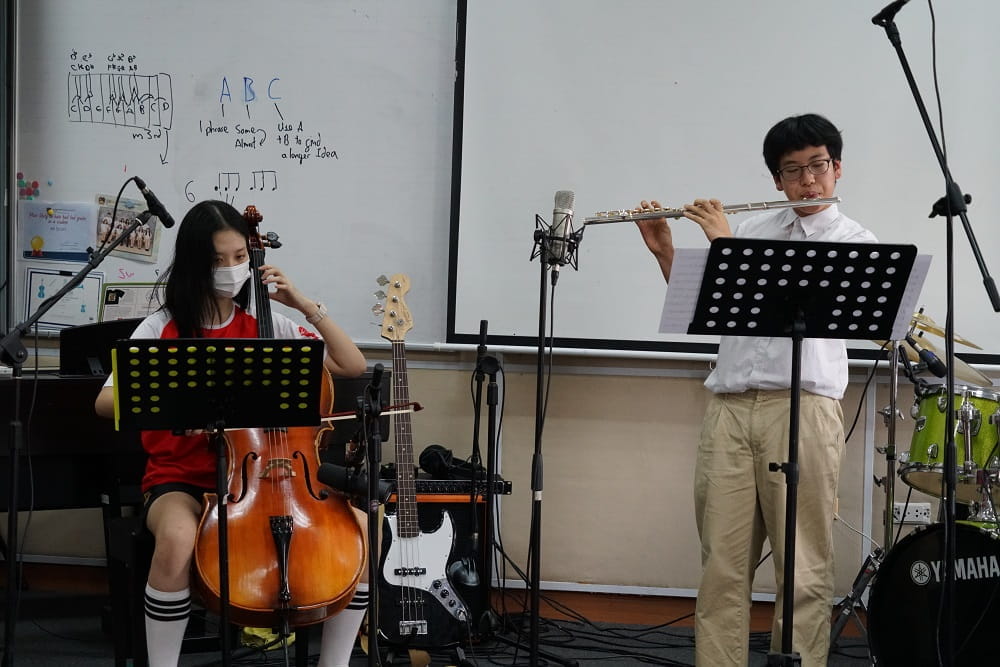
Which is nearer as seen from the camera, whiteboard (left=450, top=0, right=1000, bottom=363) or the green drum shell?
the green drum shell

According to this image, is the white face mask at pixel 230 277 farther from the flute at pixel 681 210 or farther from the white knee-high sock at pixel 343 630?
the flute at pixel 681 210

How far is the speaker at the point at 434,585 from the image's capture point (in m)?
3.03

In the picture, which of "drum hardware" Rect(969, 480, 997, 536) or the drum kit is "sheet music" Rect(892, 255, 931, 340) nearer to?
the drum kit

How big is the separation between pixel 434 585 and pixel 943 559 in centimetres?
151

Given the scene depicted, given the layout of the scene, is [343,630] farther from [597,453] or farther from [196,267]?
[597,453]

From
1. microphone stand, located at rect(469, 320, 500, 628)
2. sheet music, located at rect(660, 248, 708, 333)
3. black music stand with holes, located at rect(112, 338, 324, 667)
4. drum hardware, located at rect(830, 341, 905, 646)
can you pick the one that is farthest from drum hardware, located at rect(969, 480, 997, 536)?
black music stand with holes, located at rect(112, 338, 324, 667)

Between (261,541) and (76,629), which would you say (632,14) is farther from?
(76,629)

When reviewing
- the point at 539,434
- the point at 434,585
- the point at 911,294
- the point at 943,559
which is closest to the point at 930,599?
the point at 943,559

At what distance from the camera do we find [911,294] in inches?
83.2

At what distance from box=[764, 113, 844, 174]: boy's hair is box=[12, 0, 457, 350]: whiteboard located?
148 centimetres

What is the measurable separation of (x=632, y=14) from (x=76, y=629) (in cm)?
297

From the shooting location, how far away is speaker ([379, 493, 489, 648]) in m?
3.03

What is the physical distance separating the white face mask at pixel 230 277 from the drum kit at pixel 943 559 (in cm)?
188

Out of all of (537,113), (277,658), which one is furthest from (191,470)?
(537,113)
